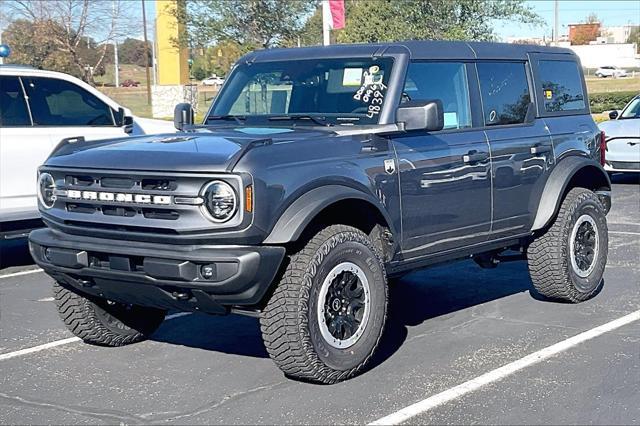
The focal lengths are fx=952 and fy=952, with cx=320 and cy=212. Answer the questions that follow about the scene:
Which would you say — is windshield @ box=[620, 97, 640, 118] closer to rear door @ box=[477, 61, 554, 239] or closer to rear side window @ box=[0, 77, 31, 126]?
rear door @ box=[477, 61, 554, 239]

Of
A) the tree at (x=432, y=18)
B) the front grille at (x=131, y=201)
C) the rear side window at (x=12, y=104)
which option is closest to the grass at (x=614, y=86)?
the tree at (x=432, y=18)

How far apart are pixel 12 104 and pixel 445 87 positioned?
4895mm

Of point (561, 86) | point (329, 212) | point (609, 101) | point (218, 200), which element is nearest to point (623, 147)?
point (561, 86)

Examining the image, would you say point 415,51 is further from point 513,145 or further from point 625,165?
point 625,165

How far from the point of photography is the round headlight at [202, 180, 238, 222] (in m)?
4.94

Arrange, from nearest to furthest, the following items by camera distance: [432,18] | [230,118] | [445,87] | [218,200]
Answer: [218,200]
[445,87]
[230,118]
[432,18]

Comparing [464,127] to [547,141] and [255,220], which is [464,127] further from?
[255,220]

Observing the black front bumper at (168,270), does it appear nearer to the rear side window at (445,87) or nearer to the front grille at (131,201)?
the front grille at (131,201)

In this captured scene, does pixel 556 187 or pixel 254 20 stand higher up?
pixel 254 20

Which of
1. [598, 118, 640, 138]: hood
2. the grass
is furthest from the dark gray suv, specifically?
the grass

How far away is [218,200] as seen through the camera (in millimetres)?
4945

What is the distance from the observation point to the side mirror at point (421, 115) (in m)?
5.88

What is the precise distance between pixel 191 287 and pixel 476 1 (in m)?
21.8

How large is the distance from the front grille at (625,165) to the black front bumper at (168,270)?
38.9 ft
